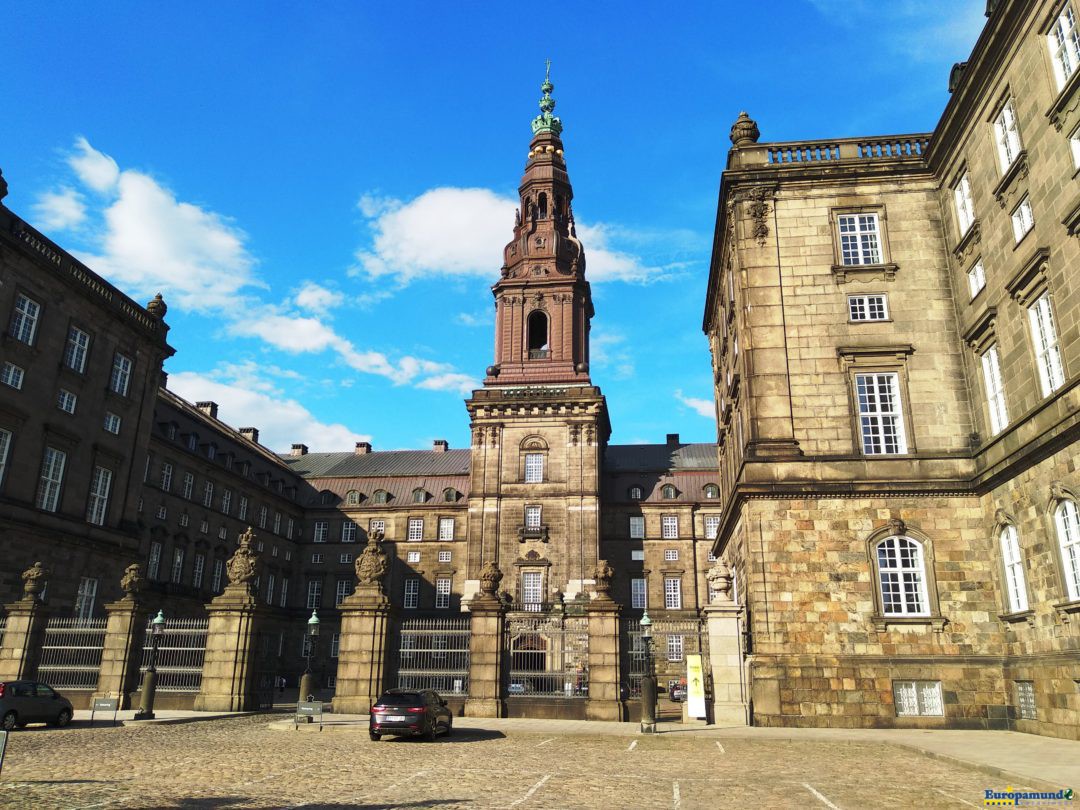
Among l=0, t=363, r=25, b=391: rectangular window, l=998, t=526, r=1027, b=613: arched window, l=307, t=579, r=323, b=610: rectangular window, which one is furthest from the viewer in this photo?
l=307, t=579, r=323, b=610: rectangular window

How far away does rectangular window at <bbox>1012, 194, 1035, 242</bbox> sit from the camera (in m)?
22.8

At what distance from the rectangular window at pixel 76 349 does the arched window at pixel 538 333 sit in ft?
114

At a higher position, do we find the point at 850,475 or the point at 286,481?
the point at 286,481

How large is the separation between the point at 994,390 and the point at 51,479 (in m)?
40.3

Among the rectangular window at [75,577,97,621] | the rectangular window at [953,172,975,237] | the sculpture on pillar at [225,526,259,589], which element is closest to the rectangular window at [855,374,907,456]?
the rectangular window at [953,172,975,237]

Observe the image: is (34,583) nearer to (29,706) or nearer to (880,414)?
(29,706)

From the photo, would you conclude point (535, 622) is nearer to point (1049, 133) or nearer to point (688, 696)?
point (688, 696)

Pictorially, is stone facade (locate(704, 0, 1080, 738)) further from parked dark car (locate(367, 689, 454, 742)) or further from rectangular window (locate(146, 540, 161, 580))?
rectangular window (locate(146, 540, 161, 580))

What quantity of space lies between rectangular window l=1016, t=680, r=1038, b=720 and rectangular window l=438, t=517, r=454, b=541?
55447 mm

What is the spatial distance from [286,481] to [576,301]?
33.2 m

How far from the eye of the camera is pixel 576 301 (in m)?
68.8

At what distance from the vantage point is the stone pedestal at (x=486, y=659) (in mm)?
26766

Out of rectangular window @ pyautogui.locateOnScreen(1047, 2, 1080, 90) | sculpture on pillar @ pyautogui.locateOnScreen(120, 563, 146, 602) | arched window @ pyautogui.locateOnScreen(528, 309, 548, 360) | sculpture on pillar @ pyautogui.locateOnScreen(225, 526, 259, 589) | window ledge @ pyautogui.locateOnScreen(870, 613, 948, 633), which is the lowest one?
window ledge @ pyautogui.locateOnScreen(870, 613, 948, 633)

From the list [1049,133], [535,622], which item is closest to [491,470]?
[535,622]
